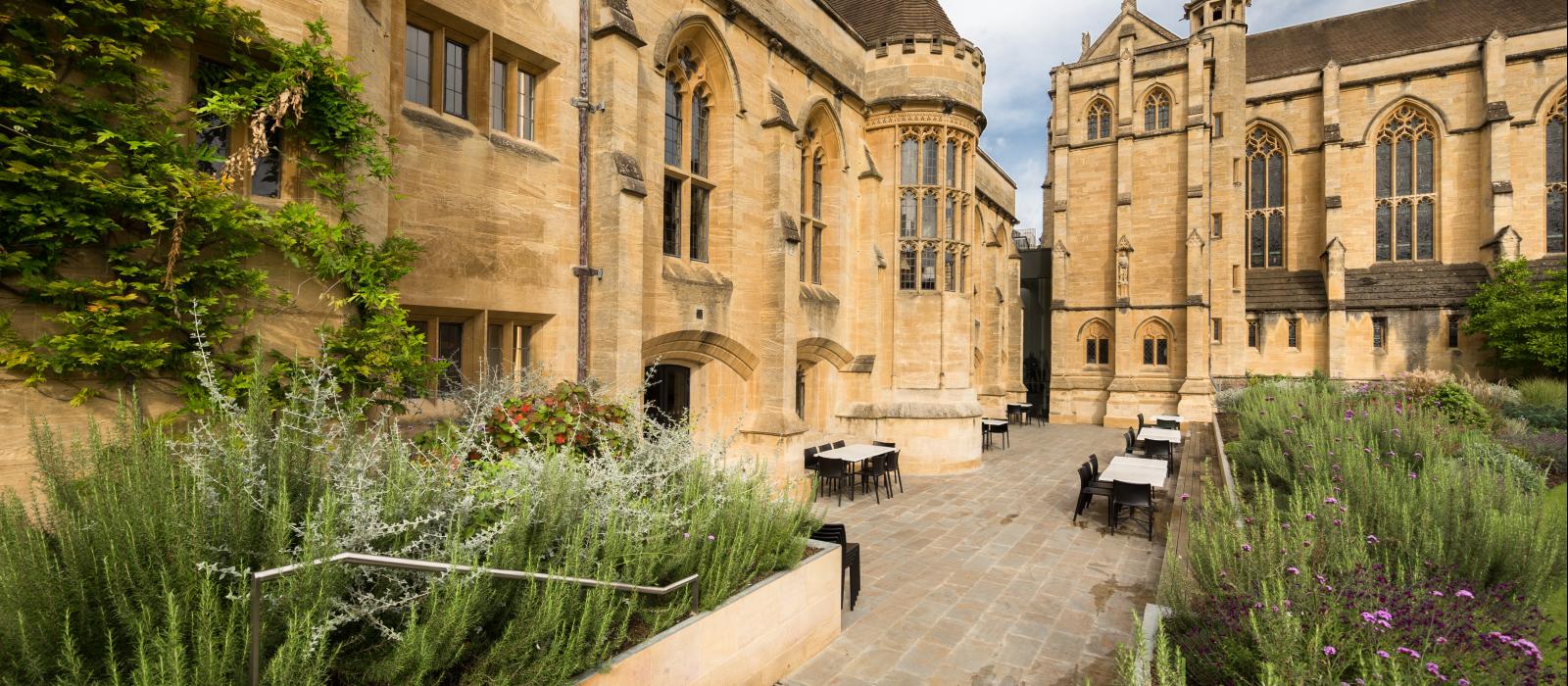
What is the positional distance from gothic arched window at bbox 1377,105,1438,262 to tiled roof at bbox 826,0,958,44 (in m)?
22.8

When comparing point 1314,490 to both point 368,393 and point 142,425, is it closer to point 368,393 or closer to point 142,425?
point 368,393

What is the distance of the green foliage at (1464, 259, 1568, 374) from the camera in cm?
1872

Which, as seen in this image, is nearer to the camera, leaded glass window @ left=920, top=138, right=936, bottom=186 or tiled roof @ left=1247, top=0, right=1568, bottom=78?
leaded glass window @ left=920, top=138, right=936, bottom=186

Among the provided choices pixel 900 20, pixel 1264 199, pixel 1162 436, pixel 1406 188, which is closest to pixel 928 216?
pixel 900 20

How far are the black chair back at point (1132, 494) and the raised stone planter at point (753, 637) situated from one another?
5185 millimetres

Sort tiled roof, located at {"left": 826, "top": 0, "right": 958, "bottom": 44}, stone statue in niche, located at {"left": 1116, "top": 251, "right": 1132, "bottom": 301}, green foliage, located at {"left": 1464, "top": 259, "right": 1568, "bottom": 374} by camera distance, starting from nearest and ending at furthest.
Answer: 1. tiled roof, located at {"left": 826, "top": 0, "right": 958, "bottom": 44}
2. green foliage, located at {"left": 1464, "top": 259, "right": 1568, "bottom": 374}
3. stone statue in niche, located at {"left": 1116, "top": 251, "right": 1132, "bottom": 301}

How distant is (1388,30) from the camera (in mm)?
27406

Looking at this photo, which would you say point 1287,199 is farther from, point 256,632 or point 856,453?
point 256,632

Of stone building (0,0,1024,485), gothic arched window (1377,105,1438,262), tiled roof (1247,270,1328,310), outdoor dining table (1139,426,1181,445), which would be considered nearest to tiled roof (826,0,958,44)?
stone building (0,0,1024,485)

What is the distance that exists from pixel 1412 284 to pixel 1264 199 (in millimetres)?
5979

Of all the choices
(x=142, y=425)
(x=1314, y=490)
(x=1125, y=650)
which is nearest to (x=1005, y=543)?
(x=1314, y=490)

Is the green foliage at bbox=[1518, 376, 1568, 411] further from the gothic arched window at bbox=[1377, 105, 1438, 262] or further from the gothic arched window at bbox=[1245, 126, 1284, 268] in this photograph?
the gothic arched window at bbox=[1377, 105, 1438, 262]

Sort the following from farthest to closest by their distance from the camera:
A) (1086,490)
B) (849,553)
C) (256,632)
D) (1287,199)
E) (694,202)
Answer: (1287,199) → (694,202) → (1086,490) → (849,553) → (256,632)

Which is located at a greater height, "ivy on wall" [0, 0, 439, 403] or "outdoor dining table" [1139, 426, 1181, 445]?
"ivy on wall" [0, 0, 439, 403]
